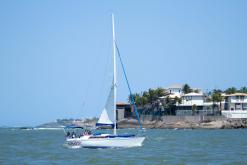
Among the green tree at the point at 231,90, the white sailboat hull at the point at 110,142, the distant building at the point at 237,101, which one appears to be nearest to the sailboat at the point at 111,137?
the white sailboat hull at the point at 110,142

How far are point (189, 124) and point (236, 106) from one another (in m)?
13.2

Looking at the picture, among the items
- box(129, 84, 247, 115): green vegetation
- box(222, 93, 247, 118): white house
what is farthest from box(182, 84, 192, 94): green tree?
box(222, 93, 247, 118): white house

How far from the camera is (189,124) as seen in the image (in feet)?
436

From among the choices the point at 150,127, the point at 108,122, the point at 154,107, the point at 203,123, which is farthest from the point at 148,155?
the point at 154,107

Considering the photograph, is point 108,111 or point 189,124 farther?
point 189,124

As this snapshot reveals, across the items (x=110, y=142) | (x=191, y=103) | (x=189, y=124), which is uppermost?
(x=191, y=103)

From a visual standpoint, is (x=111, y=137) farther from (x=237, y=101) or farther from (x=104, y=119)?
(x=237, y=101)

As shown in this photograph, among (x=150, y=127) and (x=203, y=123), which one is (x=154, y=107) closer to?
(x=150, y=127)

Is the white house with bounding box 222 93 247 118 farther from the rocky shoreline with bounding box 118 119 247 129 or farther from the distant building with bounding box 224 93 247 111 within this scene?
the rocky shoreline with bounding box 118 119 247 129

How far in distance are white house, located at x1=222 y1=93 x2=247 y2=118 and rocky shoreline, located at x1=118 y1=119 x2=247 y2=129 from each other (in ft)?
12.1

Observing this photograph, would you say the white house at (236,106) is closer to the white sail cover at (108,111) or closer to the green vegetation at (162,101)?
the green vegetation at (162,101)

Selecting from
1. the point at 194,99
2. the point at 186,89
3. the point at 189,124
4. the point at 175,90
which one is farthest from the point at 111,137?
the point at 175,90

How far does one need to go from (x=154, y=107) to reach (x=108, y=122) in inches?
4117

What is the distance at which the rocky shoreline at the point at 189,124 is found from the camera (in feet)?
414
